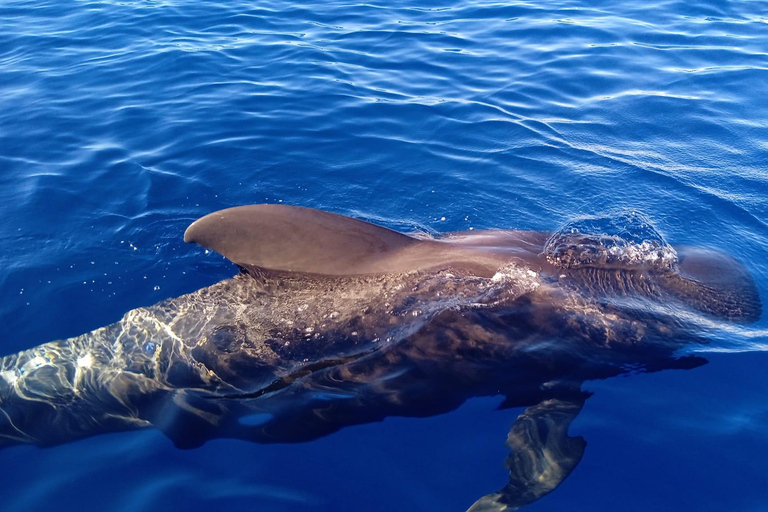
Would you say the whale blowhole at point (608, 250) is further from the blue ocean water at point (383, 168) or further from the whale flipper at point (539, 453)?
the whale flipper at point (539, 453)

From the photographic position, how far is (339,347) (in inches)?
232

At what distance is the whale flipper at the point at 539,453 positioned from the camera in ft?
16.7

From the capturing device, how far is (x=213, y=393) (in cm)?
595

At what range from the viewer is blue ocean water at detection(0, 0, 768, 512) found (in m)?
5.41

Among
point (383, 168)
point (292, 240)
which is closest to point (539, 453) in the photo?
point (292, 240)

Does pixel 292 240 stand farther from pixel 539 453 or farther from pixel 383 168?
pixel 383 168

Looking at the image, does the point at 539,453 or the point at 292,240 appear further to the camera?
the point at 292,240

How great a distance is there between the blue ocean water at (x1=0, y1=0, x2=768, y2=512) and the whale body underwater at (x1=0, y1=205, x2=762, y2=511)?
0.21 metres

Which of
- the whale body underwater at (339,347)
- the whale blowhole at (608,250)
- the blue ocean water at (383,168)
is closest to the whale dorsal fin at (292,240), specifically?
the whale body underwater at (339,347)

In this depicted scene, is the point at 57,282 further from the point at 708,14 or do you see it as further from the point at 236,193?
the point at 708,14

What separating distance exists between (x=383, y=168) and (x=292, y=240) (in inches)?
177

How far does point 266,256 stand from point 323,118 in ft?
21.2

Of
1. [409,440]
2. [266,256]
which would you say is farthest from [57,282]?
[409,440]

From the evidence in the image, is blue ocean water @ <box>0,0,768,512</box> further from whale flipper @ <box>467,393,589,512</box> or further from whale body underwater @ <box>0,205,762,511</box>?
whale body underwater @ <box>0,205,762,511</box>
